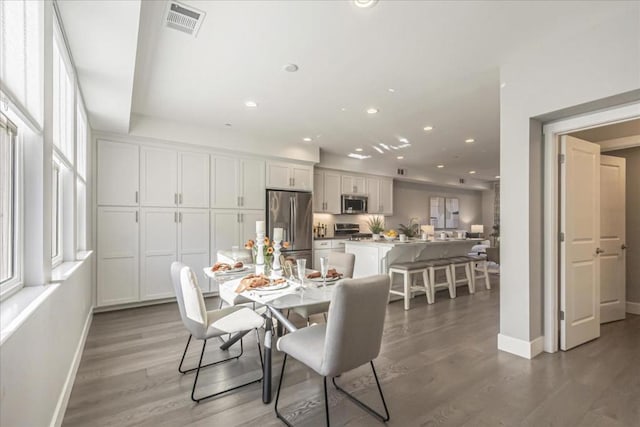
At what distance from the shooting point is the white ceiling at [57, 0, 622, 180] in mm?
2127

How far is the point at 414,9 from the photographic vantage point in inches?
81.4

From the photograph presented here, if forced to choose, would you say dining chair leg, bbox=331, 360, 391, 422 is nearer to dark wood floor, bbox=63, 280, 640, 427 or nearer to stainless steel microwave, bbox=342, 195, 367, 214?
dark wood floor, bbox=63, 280, 640, 427

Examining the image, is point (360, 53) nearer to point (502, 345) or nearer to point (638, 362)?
point (502, 345)

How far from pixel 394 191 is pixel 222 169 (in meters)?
5.04

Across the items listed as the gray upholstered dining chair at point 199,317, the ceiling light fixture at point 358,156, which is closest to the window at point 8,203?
the gray upholstered dining chair at point 199,317

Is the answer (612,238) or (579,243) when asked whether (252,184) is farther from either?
(612,238)

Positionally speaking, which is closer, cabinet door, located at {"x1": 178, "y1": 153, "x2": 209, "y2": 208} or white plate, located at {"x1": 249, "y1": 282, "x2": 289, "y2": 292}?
white plate, located at {"x1": 249, "y1": 282, "x2": 289, "y2": 292}

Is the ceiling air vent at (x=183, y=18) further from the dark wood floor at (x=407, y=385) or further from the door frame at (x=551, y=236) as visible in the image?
the door frame at (x=551, y=236)

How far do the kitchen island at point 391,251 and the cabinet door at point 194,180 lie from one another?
251 centimetres

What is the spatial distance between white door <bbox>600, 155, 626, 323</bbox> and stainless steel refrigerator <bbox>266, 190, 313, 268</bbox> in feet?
13.7

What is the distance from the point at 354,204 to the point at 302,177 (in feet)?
5.60

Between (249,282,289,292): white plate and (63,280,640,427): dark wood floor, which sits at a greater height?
(249,282,289,292): white plate

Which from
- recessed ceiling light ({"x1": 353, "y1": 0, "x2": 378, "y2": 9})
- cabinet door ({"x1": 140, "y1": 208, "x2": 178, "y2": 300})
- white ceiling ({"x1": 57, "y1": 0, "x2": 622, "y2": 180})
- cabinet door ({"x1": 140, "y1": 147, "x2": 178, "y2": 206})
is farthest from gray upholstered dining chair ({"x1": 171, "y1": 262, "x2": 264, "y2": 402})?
cabinet door ({"x1": 140, "y1": 147, "x2": 178, "y2": 206})

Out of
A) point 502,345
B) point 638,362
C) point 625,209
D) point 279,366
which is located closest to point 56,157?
point 279,366
